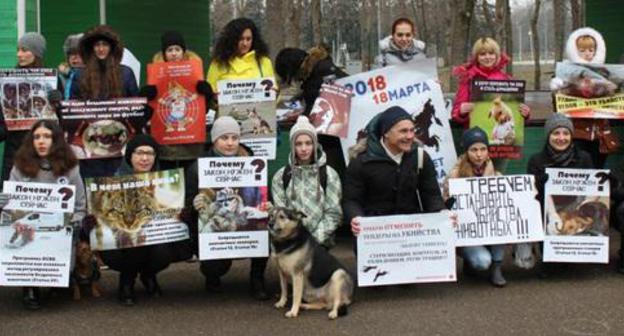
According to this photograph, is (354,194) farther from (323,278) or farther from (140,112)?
(140,112)

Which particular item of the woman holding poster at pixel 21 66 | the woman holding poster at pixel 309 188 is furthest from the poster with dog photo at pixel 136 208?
the woman holding poster at pixel 21 66

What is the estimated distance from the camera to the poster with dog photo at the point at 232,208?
662cm

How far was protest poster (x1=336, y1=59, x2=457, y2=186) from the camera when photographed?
8.44 metres

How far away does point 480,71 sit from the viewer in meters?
8.00

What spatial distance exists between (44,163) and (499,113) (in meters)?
3.93

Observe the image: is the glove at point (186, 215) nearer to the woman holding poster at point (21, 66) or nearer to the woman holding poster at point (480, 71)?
the woman holding poster at point (21, 66)

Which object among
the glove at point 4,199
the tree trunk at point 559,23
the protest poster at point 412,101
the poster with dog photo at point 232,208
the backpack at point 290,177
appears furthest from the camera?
the tree trunk at point 559,23

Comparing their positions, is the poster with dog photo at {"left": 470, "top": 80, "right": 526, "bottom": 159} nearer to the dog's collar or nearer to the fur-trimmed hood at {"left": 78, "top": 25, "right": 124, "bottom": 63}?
the dog's collar

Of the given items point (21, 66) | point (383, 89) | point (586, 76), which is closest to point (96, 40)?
point (21, 66)

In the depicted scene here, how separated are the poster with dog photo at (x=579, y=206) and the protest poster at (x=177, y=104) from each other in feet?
9.65

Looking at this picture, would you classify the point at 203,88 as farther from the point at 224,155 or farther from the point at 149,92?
the point at 224,155

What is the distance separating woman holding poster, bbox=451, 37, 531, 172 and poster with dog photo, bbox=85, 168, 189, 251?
282 cm

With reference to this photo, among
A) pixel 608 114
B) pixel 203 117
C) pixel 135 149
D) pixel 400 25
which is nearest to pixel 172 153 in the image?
pixel 203 117

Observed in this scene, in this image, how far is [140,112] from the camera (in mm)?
7316
